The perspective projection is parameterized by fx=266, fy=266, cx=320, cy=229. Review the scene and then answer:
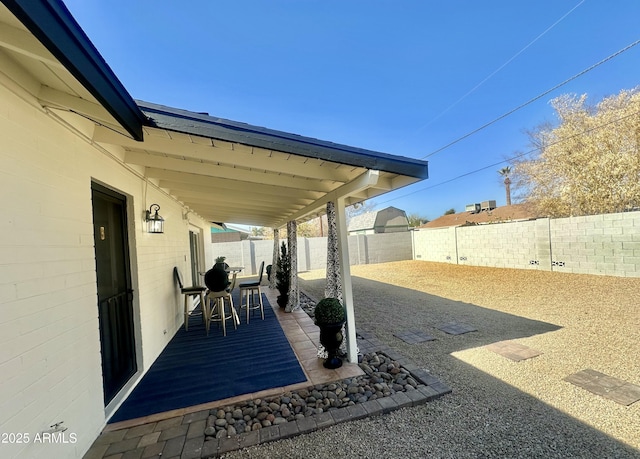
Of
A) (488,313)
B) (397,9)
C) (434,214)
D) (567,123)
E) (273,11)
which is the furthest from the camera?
(434,214)

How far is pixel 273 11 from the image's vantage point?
Result: 6070 mm

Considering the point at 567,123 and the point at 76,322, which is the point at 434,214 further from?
the point at 76,322

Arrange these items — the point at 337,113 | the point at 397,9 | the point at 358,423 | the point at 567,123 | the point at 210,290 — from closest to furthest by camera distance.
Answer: the point at 358,423
the point at 210,290
the point at 397,9
the point at 567,123
the point at 337,113

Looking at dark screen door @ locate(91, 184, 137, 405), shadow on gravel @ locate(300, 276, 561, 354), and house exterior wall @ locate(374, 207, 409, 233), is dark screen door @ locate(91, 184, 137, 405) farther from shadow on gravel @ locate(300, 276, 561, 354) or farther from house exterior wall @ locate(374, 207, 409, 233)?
house exterior wall @ locate(374, 207, 409, 233)

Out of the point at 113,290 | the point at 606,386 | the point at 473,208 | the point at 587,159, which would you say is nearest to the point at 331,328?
the point at 113,290

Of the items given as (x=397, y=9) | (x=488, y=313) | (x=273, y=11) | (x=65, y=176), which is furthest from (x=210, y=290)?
(x=397, y=9)

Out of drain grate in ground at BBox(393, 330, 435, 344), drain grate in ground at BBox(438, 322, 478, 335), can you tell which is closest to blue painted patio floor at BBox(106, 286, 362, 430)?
drain grate in ground at BBox(393, 330, 435, 344)

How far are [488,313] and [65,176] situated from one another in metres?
6.90

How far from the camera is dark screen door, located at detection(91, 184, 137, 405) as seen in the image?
8.65ft

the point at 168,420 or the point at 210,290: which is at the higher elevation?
the point at 210,290

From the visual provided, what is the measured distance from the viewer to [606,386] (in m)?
2.71

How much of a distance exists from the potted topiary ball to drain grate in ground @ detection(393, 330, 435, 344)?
4.95 ft

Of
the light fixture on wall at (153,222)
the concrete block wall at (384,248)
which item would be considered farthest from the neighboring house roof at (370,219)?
the light fixture on wall at (153,222)

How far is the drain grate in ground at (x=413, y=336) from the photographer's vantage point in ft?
14.0
